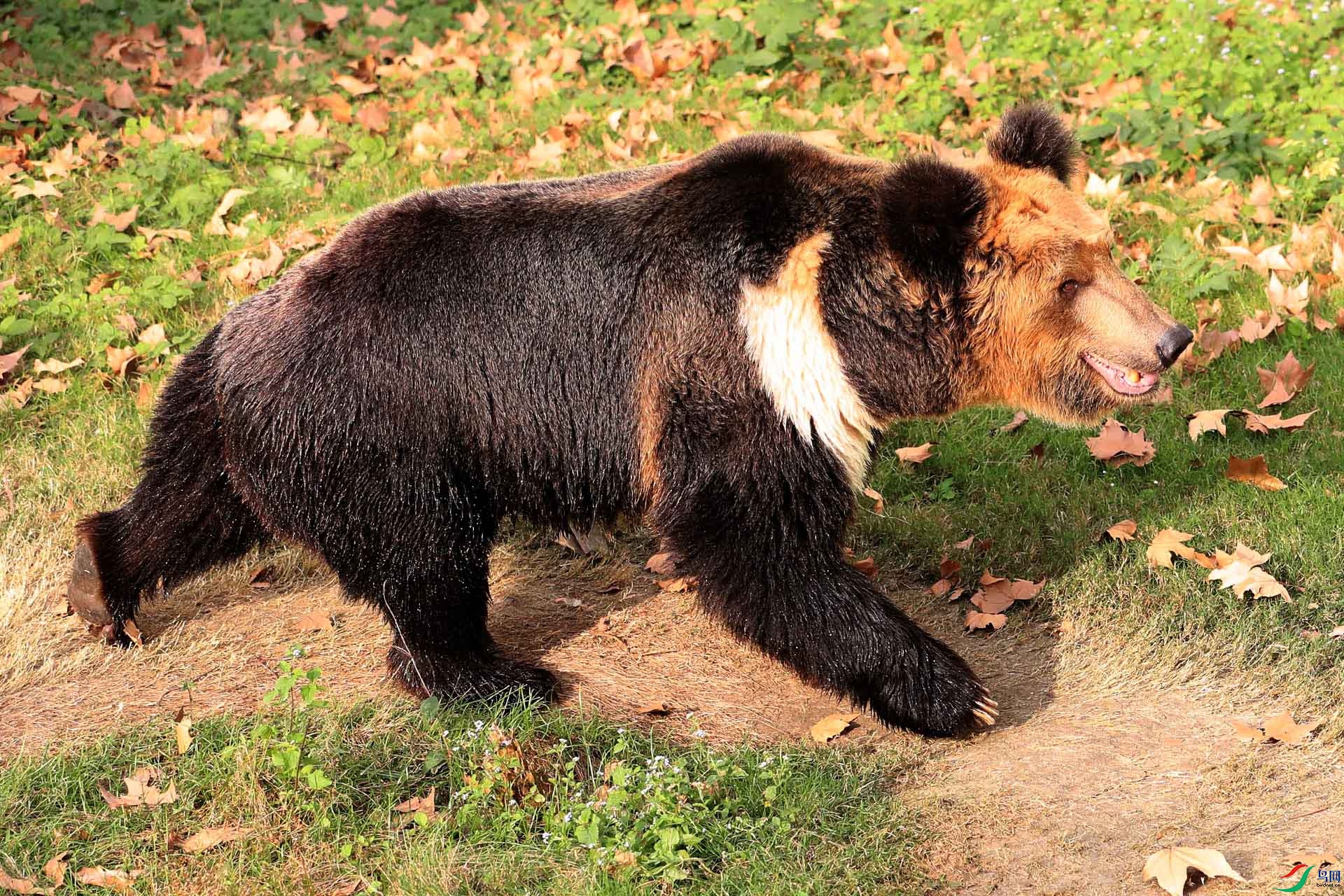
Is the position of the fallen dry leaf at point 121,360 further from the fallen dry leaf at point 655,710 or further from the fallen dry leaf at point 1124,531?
the fallen dry leaf at point 1124,531

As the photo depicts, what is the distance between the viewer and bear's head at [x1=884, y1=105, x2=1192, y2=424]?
13.7ft

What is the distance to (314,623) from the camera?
541cm

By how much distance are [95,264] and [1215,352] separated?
18.7 ft

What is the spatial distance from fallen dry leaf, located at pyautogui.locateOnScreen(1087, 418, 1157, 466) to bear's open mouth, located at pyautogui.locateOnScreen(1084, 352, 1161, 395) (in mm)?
1769

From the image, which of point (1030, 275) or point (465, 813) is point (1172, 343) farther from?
point (465, 813)

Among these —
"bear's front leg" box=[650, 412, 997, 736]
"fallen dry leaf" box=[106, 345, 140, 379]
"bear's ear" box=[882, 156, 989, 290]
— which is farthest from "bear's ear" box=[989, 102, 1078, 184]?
"fallen dry leaf" box=[106, 345, 140, 379]

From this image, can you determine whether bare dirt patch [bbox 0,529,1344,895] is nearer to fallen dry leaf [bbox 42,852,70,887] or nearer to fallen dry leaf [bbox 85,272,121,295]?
fallen dry leaf [bbox 42,852,70,887]

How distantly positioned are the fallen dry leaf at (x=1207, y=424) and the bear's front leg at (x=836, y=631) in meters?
2.21

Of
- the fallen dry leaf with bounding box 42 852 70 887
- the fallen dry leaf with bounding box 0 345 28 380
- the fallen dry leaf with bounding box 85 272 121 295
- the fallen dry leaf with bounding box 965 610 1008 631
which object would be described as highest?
the fallen dry leaf with bounding box 85 272 121 295

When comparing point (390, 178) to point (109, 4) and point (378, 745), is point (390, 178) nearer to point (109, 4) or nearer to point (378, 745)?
point (109, 4)

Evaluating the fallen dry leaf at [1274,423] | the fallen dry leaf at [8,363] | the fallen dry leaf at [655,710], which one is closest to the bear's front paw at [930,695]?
the fallen dry leaf at [655,710]

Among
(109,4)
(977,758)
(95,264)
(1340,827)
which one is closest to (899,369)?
(977,758)

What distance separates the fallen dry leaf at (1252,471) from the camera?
19.2 ft

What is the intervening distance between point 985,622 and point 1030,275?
5.41ft
